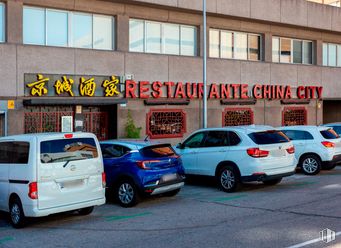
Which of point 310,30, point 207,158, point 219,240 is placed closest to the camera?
point 219,240

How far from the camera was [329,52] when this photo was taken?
2903cm

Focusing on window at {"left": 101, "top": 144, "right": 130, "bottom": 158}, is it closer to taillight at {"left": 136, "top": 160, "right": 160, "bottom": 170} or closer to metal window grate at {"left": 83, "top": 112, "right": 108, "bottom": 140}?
taillight at {"left": 136, "top": 160, "right": 160, "bottom": 170}

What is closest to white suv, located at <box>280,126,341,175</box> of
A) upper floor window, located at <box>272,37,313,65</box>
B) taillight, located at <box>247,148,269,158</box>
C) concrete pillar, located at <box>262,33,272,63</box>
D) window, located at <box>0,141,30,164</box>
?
taillight, located at <box>247,148,269,158</box>

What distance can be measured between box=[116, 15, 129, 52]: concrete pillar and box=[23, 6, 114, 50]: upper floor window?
11.4 inches

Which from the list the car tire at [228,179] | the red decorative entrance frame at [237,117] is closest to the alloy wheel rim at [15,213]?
the car tire at [228,179]

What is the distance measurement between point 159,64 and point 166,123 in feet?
8.35

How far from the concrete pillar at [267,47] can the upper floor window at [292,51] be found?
0.45m

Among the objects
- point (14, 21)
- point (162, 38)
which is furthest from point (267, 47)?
point (14, 21)

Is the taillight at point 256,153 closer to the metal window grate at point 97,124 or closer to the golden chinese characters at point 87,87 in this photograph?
the golden chinese characters at point 87,87

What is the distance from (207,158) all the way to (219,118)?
10.00 m

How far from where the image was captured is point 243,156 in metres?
12.3

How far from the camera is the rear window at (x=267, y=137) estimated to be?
1240cm

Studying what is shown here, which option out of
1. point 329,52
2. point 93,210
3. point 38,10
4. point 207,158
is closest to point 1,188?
point 93,210

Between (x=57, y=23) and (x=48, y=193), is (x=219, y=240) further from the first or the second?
(x=57, y=23)
